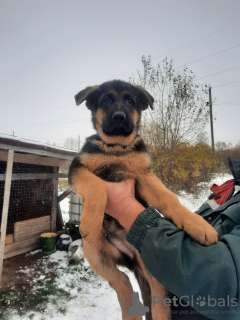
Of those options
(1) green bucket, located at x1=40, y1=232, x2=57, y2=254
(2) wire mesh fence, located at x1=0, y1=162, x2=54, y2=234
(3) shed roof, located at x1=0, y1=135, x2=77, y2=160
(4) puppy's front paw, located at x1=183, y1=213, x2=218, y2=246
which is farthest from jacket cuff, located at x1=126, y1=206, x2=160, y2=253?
(1) green bucket, located at x1=40, y1=232, x2=57, y2=254

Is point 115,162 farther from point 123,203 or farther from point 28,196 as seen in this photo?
point 28,196

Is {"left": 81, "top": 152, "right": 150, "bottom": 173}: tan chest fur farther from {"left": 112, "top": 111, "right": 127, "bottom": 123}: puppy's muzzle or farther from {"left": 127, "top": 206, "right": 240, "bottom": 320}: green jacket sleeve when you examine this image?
{"left": 127, "top": 206, "right": 240, "bottom": 320}: green jacket sleeve

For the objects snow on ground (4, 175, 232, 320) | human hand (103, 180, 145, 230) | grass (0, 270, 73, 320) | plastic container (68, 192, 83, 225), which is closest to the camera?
human hand (103, 180, 145, 230)

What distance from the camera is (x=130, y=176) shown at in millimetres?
1867

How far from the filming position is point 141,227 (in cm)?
115

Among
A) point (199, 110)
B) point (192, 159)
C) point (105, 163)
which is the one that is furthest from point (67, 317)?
point (192, 159)

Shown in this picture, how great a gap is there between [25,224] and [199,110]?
19.5 feet

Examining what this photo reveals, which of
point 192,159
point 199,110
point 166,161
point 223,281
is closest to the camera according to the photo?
point 223,281

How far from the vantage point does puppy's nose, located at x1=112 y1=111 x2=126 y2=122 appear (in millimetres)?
1894

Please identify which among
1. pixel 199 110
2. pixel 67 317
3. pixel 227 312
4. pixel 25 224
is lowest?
pixel 67 317

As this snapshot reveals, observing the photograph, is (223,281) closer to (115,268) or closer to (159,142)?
(115,268)

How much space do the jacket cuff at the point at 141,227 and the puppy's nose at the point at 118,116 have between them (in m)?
0.97

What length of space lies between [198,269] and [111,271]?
1.05m

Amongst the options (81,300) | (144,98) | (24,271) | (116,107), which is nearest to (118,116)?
(116,107)
